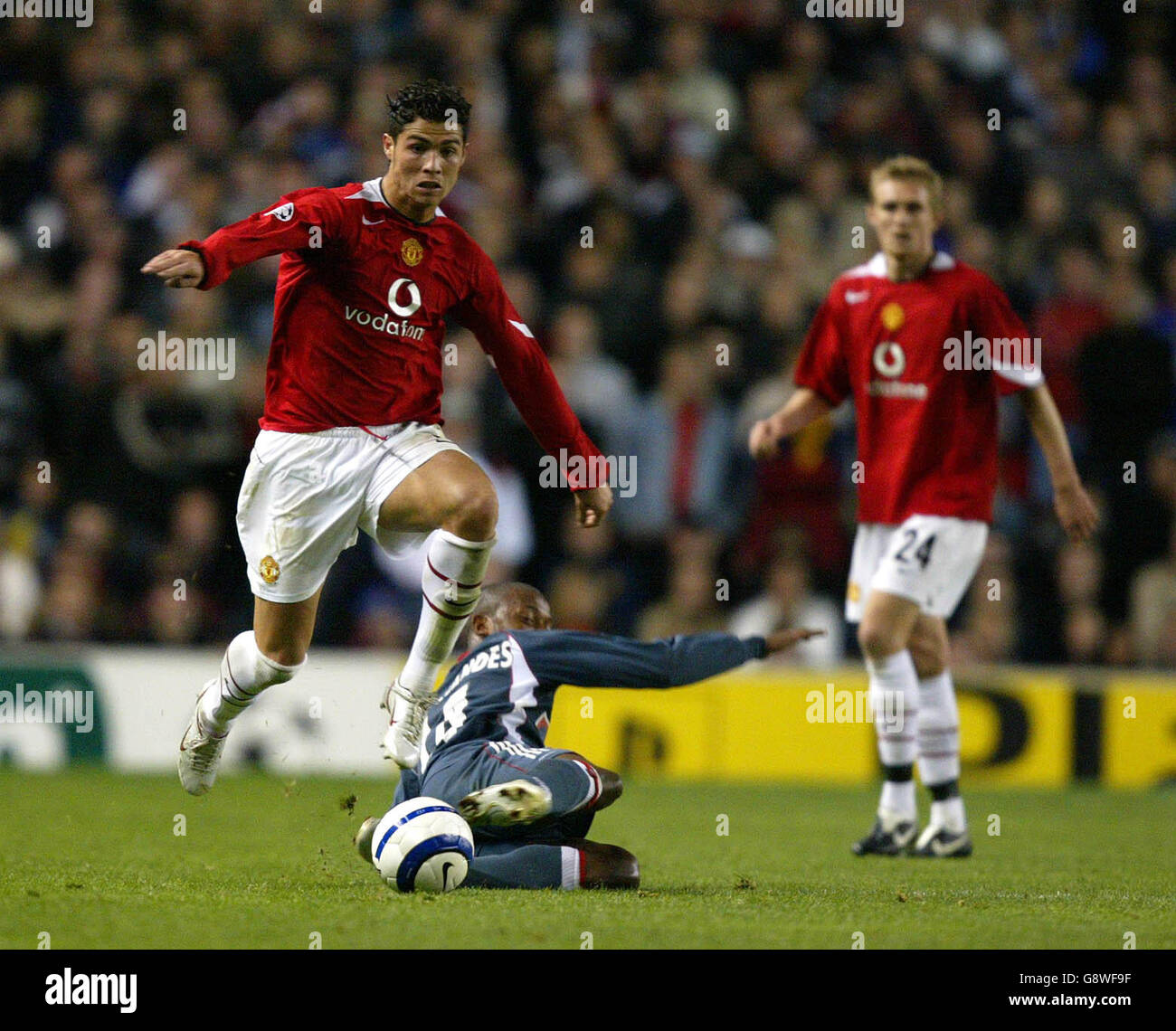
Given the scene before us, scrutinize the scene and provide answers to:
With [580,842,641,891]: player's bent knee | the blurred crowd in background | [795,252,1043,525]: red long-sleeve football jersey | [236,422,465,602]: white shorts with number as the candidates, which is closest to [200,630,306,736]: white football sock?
[236,422,465,602]: white shorts with number

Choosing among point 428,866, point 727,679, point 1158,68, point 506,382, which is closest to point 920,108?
point 1158,68

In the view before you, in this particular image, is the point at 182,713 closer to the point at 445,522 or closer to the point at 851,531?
the point at 851,531

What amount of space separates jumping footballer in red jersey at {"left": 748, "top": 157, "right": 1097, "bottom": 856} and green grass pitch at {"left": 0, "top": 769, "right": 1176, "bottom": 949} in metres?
0.49

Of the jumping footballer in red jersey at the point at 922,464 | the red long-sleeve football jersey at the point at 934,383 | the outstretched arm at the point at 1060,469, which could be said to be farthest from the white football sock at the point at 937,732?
the outstretched arm at the point at 1060,469

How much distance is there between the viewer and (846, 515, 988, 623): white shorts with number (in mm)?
7312

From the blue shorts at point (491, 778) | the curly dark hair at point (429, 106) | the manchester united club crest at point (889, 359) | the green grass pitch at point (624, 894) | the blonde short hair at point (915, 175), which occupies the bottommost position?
the green grass pitch at point (624, 894)

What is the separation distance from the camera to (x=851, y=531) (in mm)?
11281

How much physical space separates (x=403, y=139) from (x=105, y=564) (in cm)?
568

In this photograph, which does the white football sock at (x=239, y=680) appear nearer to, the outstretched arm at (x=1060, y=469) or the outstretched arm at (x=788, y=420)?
the outstretched arm at (x=788, y=420)

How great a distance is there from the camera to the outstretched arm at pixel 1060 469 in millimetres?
7137

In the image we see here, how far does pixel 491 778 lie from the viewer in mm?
5516

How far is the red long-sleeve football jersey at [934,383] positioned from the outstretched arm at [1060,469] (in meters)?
0.11
